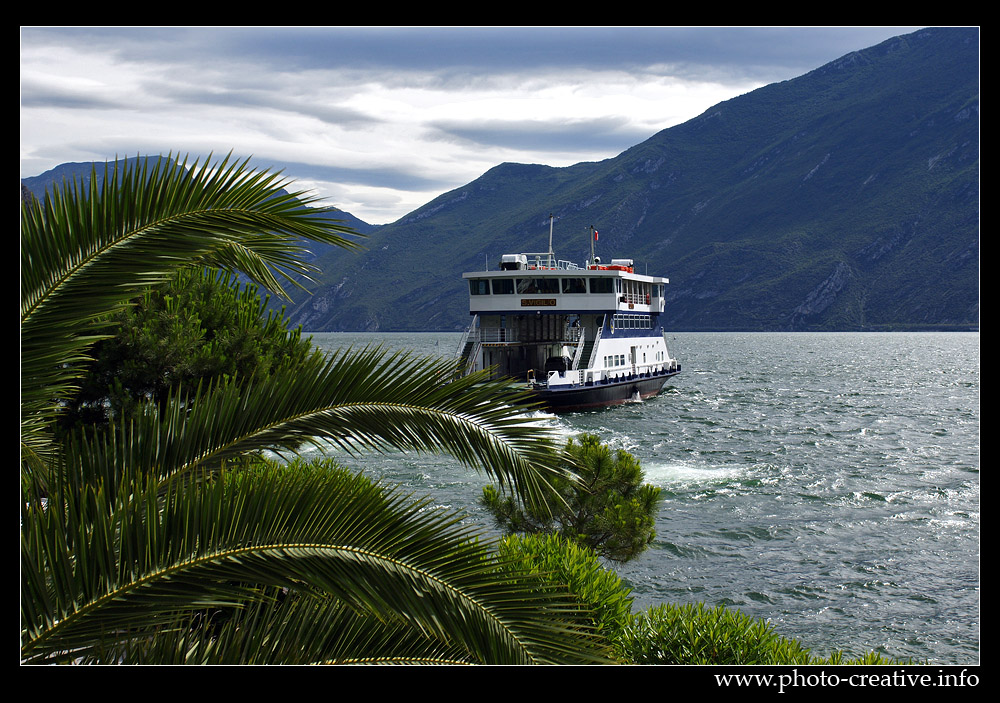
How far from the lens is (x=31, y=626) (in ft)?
12.9

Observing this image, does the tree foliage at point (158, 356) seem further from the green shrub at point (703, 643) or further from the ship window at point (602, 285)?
the ship window at point (602, 285)

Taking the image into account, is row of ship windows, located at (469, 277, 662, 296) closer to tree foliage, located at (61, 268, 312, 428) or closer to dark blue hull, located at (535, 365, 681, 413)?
dark blue hull, located at (535, 365, 681, 413)

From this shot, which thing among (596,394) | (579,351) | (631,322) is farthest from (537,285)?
(631,322)

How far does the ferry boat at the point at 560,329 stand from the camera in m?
46.0

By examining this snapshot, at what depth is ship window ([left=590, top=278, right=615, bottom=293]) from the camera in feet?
155

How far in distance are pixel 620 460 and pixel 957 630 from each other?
748cm

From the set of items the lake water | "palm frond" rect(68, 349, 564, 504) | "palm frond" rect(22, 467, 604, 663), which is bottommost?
the lake water

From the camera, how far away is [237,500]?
4.12 meters

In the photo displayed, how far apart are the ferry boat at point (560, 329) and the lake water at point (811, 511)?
1.82 meters

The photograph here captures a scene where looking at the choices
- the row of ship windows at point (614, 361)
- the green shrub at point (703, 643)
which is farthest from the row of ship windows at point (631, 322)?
the green shrub at point (703, 643)

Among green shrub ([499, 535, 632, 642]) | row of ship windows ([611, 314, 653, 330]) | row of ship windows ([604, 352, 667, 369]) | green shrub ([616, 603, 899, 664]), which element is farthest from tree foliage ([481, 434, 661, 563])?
row of ship windows ([611, 314, 653, 330])

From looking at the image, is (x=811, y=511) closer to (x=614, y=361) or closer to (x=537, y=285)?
(x=537, y=285)
